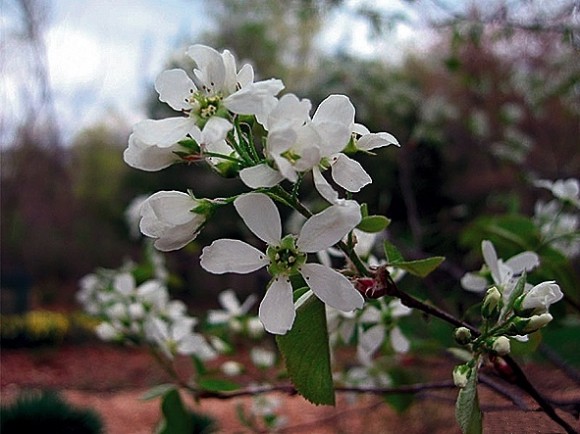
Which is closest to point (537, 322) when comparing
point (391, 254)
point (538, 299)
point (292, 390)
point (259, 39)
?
point (538, 299)

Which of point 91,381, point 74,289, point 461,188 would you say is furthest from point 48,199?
point 461,188

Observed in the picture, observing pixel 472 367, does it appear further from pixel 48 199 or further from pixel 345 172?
pixel 48 199

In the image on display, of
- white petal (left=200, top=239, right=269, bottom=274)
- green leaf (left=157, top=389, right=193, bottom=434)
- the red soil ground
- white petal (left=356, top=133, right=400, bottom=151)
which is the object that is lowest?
the red soil ground

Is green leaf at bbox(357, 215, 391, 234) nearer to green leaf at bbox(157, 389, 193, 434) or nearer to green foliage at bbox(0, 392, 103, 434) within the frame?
green leaf at bbox(157, 389, 193, 434)

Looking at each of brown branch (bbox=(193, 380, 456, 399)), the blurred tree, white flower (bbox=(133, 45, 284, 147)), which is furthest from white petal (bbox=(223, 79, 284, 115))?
the blurred tree

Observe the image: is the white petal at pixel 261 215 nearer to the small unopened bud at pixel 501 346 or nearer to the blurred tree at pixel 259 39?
the small unopened bud at pixel 501 346

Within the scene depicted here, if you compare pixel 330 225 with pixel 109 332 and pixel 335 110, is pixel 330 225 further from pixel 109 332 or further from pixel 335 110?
pixel 109 332
